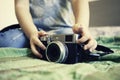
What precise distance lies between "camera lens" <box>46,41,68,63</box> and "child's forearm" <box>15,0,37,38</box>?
163mm

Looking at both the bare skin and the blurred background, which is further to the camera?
the blurred background

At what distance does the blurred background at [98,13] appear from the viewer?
1.40 meters

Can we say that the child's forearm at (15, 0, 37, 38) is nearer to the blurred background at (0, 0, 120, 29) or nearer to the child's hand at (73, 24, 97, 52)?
the child's hand at (73, 24, 97, 52)

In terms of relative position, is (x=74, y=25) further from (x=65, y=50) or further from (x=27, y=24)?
(x=27, y=24)

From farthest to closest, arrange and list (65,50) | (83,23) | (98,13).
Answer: (98,13)
(83,23)
(65,50)

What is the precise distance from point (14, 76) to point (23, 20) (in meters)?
0.40

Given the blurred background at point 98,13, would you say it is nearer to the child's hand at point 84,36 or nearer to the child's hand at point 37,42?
the child's hand at point 37,42

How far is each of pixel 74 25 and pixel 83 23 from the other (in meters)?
0.11

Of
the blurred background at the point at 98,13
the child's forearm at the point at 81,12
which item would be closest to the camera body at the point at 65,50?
the child's forearm at the point at 81,12

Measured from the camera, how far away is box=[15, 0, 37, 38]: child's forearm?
65cm

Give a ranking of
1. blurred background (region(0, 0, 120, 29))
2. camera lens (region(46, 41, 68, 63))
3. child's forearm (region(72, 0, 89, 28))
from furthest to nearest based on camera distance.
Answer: blurred background (region(0, 0, 120, 29))
child's forearm (region(72, 0, 89, 28))
camera lens (region(46, 41, 68, 63))

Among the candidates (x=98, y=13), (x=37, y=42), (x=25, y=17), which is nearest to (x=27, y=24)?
(x=25, y=17)

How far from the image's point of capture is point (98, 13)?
1.50 m

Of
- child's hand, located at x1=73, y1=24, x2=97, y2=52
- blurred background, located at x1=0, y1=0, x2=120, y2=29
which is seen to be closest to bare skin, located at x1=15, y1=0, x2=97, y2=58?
child's hand, located at x1=73, y1=24, x2=97, y2=52
